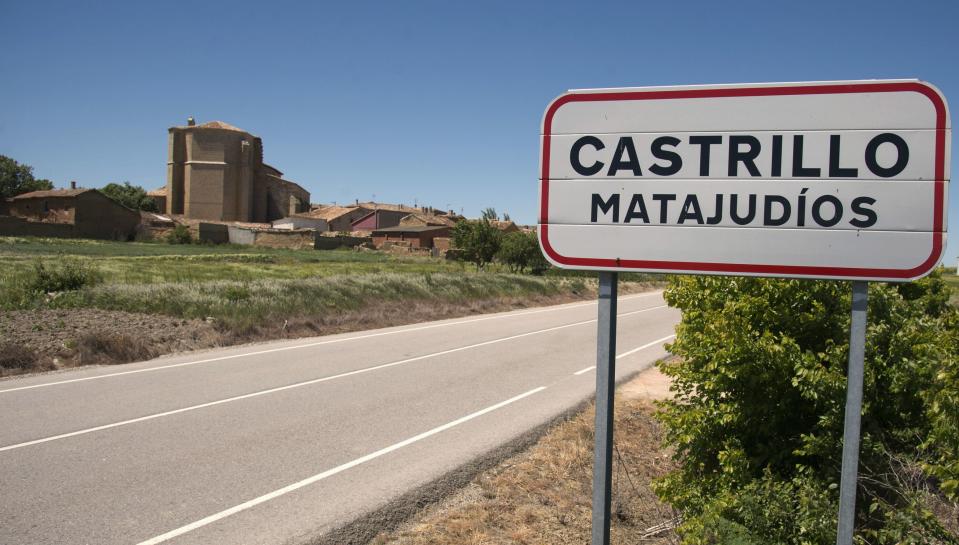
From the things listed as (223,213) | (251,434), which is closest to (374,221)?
(223,213)

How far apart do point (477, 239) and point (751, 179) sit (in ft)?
149

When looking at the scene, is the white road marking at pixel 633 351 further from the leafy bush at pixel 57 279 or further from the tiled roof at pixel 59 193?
the tiled roof at pixel 59 193

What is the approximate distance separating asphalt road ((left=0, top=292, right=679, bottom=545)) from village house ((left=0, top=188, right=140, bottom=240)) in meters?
69.5

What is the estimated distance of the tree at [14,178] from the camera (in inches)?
3716

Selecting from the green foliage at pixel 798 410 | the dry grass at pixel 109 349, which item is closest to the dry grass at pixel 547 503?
the green foliage at pixel 798 410

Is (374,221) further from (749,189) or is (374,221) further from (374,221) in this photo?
(749,189)

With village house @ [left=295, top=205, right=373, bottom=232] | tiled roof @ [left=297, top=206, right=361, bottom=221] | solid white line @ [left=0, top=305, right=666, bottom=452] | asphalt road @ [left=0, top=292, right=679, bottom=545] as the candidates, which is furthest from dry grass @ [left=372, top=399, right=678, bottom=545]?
tiled roof @ [left=297, top=206, right=361, bottom=221]

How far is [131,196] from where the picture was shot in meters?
104

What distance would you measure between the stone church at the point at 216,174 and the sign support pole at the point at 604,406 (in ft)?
315

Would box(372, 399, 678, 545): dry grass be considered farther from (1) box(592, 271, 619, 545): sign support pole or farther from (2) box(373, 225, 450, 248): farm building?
(2) box(373, 225, 450, 248): farm building

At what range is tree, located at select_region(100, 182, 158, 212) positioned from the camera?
102 meters

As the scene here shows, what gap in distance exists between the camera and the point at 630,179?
8.84 feet

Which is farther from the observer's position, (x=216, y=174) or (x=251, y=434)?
(x=216, y=174)

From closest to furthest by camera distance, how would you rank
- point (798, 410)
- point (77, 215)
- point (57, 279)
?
point (798, 410) → point (57, 279) → point (77, 215)
